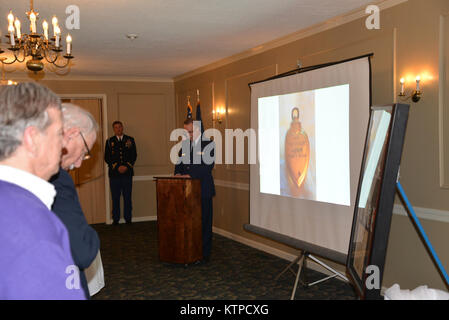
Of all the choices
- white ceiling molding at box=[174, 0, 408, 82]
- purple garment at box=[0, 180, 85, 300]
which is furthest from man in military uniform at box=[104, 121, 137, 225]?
purple garment at box=[0, 180, 85, 300]

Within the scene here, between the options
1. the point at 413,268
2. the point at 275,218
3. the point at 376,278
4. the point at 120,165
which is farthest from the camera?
the point at 120,165

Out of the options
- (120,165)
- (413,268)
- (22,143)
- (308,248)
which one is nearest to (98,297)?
(308,248)

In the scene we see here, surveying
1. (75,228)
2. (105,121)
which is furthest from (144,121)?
(75,228)

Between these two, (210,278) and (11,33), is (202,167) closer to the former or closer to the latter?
(210,278)

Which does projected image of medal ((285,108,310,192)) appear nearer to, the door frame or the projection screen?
the projection screen

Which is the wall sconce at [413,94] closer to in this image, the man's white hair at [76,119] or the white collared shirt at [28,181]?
the man's white hair at [76,119]

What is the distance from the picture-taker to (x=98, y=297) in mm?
4180

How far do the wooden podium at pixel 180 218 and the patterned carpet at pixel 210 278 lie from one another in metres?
0.18

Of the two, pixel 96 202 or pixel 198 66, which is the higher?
pixel 198 66

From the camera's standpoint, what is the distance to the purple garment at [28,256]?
0.75 meters

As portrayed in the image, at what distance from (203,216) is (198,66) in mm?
3111

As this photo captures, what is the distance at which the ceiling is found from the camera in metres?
3.89

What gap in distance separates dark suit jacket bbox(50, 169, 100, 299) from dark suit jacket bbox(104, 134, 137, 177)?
22.6 ft
